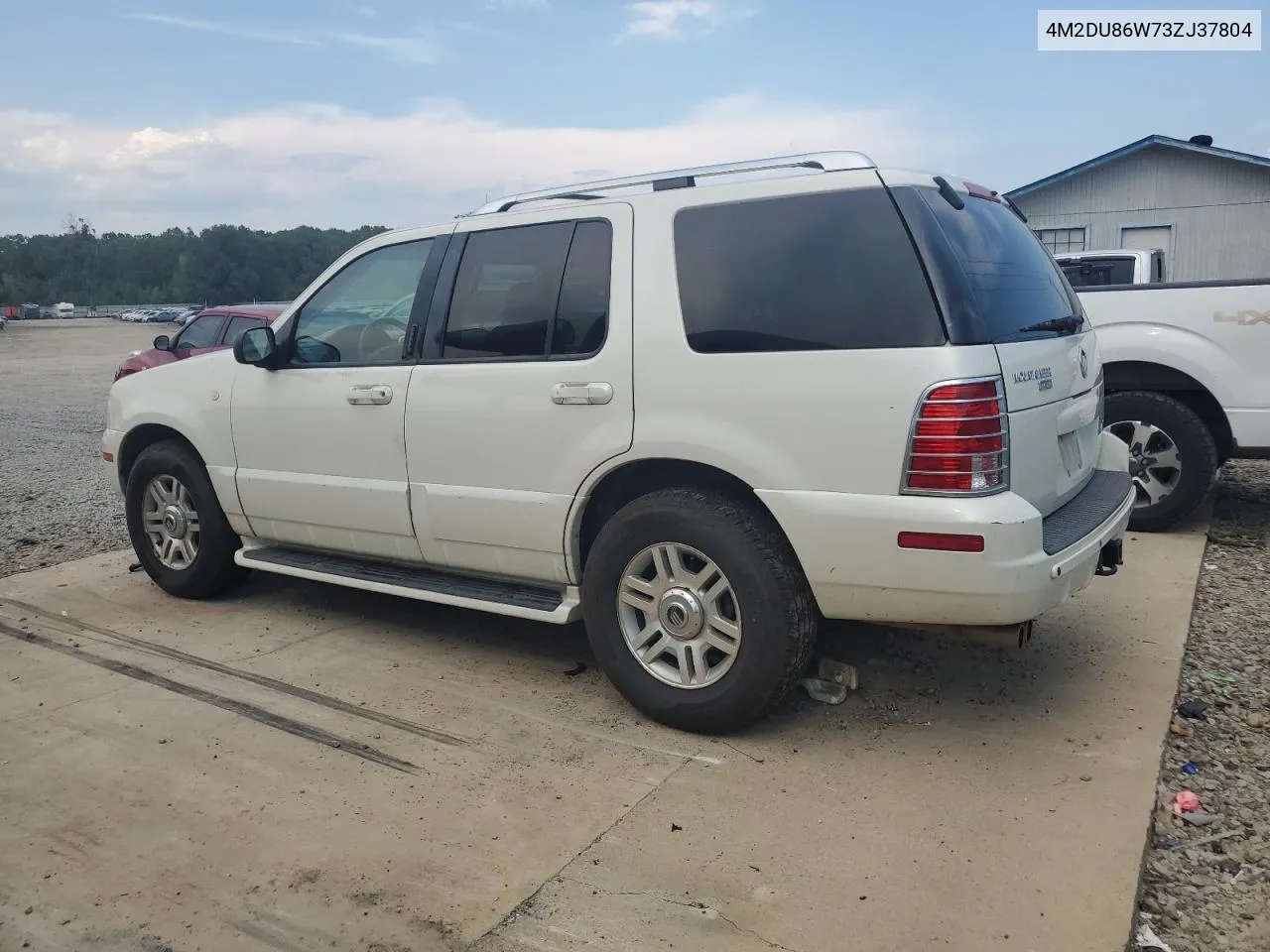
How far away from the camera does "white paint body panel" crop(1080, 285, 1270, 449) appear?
6387mm

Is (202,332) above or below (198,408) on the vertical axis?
above

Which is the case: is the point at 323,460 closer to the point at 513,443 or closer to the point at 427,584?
the point at 427,584

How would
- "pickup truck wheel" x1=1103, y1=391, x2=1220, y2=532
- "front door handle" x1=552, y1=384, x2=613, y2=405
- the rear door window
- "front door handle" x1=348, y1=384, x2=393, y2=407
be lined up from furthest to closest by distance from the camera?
the rear door window < "pickup truck wheel" x1=1103, y1=391, x2=1220, y2=532 < "front door handle" x1=348, y1=384, x2=393, y2=407 < "front door handle" x1=552, y1=384, x2=613, y2=405

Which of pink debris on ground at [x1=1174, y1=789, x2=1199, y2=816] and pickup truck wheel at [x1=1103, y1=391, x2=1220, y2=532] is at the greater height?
pickup truck wheel at [x1=1103, y1=391, x2=1220, y2=532]

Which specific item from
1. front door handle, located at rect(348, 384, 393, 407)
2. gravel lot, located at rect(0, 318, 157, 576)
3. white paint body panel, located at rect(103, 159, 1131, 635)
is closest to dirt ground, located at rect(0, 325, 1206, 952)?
white paint body panel, located at rect(103, 159, 1131, 635)

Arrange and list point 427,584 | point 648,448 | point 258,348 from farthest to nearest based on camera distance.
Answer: point 258,348 < point 427,584 < point 648,448

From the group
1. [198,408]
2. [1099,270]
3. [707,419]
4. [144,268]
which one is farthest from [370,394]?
[144,268]

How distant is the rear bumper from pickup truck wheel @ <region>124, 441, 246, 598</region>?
3292mm

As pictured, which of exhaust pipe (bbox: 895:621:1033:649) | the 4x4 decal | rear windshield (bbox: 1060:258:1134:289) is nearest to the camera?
exhaust pipe (bbox: 895:621:1033:649)

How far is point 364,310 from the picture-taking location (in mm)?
5043

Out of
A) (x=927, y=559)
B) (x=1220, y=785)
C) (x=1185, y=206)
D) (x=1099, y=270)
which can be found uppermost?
(x=1185, y=206)

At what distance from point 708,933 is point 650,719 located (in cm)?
137

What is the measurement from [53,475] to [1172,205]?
63.5ft

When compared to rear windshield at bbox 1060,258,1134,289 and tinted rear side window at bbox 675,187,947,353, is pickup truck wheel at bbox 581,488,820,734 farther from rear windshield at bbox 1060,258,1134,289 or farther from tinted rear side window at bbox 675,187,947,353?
rear windshield at bbox 1060,258,1134,289
